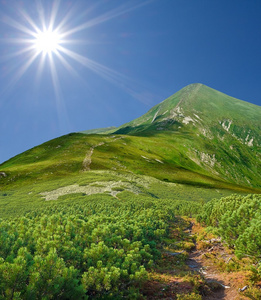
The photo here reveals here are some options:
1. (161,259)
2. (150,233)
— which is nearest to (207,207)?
(150,233)

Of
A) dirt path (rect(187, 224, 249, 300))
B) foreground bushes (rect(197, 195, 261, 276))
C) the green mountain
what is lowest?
dirt path (rect(187, 224, 249, 300))

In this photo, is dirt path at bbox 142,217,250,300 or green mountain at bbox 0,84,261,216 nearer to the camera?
dirt path at bbox 142,217,250,300

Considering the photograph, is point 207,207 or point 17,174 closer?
point 207,207

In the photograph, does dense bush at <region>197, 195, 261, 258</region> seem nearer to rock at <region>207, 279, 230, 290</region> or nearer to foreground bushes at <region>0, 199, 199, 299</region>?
rock at <region>207, 279, 230, 290</region>

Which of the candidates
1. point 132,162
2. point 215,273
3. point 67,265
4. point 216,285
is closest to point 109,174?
point 132,162

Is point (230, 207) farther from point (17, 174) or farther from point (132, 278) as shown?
point (17, 174)

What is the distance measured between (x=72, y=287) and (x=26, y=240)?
20.5 ft

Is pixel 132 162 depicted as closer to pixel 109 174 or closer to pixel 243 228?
pixel 109 174

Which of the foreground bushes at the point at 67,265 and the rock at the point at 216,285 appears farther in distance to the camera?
the rock at the point at 216,285

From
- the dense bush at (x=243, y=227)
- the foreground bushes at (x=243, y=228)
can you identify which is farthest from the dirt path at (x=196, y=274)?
the dense bush at (x=243, y=227)

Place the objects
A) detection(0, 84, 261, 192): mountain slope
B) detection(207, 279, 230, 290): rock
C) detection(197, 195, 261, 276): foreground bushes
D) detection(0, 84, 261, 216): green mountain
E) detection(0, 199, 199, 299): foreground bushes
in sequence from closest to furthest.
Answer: detection(0, 199, 199, 299): foreground bushes
detection(197, 195, 261, 276): foreground bushes
detection(207, 279, 230, 290): rock
detection(0, 84, 261, 216): green mountain
detection(0, 84, 261, 192): mountain slope

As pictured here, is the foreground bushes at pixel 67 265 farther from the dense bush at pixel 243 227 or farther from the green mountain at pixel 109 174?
the green mountain at pixel 109 174

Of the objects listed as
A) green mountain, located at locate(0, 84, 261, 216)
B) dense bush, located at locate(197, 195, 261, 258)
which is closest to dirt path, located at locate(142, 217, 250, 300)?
dense bush, located at locate(197, 195, 261, 258)

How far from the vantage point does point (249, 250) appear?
13.3m
